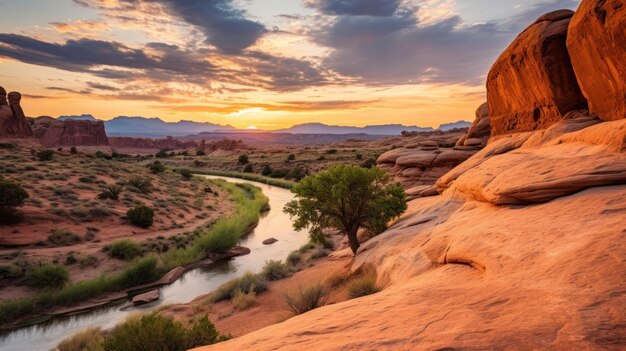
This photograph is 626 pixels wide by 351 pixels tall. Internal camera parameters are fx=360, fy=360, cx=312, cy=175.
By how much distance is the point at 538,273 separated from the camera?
508cm

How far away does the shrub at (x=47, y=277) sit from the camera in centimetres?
1677

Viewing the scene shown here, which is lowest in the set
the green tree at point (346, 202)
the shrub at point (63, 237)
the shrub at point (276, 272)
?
the shrub at point (276, 272)

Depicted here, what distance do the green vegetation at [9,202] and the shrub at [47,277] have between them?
6.15 m

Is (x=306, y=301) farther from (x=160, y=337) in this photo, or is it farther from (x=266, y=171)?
(x=266, y=171)

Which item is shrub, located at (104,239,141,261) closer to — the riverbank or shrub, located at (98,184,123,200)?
the riverbank

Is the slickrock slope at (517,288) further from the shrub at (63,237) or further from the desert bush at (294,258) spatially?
the shrub at (63,237)

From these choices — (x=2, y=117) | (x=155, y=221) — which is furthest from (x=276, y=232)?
(x=2, y=117)

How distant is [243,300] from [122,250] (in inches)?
403

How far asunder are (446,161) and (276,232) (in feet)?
46.7

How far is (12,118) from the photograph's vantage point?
7206 centimetres

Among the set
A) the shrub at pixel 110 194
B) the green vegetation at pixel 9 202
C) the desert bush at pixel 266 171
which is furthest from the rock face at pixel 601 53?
the desert bush at pixel 266 171

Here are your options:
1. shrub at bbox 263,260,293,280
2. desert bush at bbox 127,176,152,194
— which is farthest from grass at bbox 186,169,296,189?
shrub at bbox 263,260,293,280

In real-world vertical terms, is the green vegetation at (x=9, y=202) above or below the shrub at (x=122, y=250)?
above

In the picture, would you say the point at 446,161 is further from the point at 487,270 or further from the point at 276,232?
the point at 487,270
